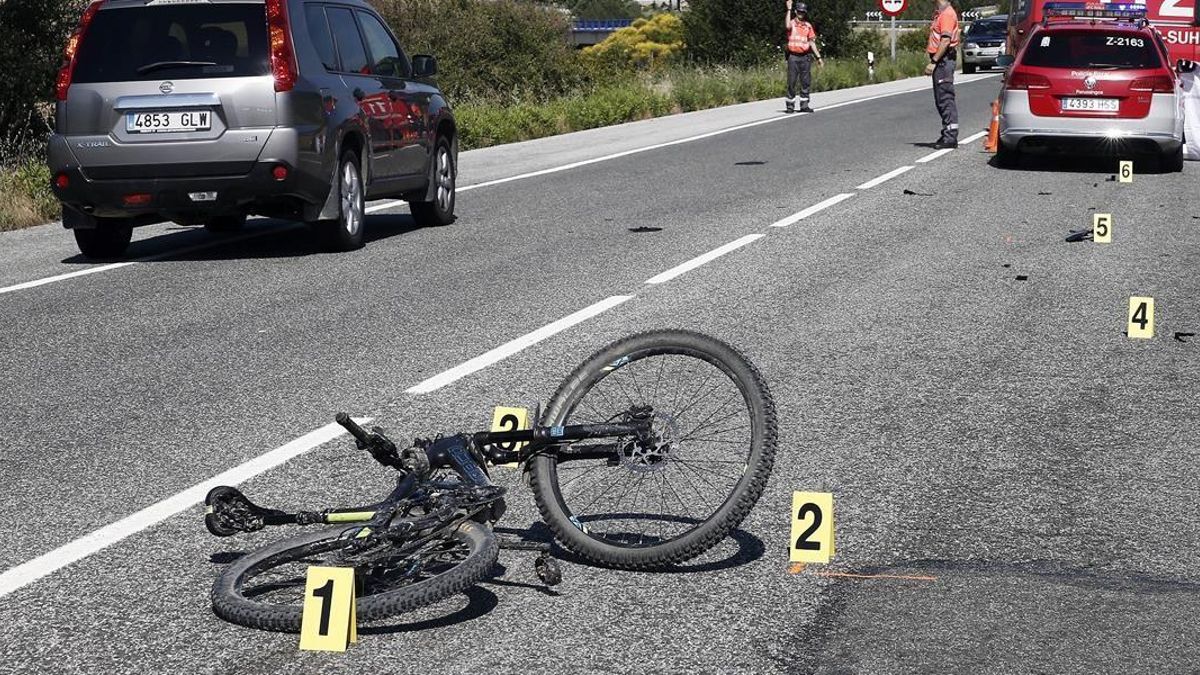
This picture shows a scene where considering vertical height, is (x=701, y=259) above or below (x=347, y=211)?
below

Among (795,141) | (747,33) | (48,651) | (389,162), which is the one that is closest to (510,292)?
(389,162)

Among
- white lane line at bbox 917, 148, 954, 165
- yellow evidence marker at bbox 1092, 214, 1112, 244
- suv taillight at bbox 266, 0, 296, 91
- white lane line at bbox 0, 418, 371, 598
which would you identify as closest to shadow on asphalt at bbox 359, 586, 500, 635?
white lane line at bbox 0, 418, 371, 598

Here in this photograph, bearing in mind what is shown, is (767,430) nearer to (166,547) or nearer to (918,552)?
(918,552)

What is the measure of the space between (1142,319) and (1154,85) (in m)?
11.3

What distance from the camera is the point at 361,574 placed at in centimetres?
467

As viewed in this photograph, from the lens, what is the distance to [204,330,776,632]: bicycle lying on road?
4832 mm

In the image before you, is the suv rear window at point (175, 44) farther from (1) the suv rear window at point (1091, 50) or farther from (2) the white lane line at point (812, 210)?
(1) the suv rear window at point (1091, 50)

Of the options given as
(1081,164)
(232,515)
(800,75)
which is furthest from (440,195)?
(800,75)

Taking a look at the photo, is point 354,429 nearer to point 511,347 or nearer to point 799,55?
point 511,347

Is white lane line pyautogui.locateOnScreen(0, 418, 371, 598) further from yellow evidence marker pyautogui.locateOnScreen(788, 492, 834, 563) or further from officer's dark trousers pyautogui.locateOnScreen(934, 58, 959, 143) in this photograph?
officer's dark trousers pyautogui.locateOnScreen(934, 58, 959, 143)

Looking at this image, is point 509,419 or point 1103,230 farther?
point 1103,230

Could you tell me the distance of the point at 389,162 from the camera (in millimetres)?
13859

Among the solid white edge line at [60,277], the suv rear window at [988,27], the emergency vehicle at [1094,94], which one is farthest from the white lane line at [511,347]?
the suv rear window at [988,27]

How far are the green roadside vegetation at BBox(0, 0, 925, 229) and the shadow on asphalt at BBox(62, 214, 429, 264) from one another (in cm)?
225
